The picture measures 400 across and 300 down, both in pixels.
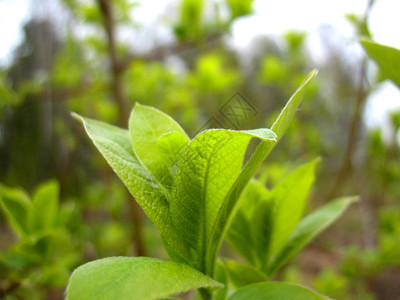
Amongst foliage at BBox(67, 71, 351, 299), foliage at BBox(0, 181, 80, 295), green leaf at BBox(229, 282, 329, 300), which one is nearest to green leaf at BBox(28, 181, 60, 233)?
foliage at BBox(0, 181, 80, 295)

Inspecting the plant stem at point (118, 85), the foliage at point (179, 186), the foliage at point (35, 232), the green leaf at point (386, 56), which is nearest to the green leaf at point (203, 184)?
the foliage at point (179, 186)

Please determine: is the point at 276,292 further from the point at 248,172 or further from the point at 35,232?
the point at 35,232

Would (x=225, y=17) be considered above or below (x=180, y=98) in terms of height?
above

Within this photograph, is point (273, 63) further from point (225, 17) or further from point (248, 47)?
point (248, 47)

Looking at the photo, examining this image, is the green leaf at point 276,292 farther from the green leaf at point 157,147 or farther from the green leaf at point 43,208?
the green leaf at point 43,208

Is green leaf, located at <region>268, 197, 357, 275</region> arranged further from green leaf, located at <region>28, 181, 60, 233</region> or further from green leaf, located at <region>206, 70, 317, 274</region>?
green leaf, located at <region>28, 181, 60, 233</region>

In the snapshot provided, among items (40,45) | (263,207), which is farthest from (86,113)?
(263,207)

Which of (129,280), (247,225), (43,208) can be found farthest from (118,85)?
(129,280)
